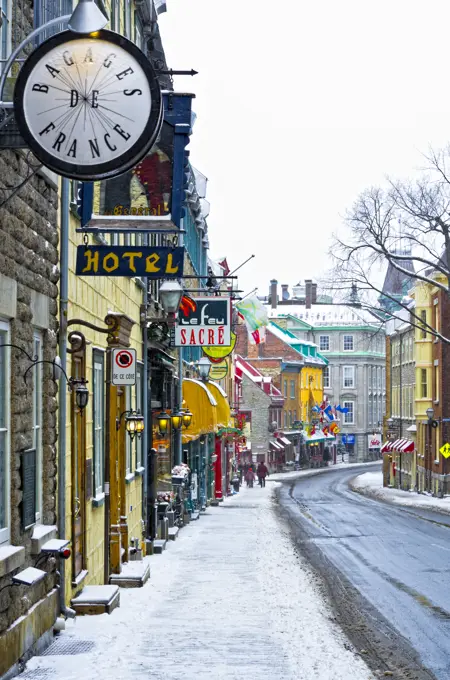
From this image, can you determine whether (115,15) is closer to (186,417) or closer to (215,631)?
(215,631)

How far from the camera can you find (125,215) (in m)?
12.0

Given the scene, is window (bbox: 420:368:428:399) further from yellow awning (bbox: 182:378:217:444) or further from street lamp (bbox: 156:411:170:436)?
street lamp (bbox: 156:411:170:436)

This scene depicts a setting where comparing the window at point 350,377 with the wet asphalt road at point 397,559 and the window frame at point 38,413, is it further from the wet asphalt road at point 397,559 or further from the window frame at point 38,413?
the window frame at point 38,413

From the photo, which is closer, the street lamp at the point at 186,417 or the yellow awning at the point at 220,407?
the street lamp at the point at 186,417

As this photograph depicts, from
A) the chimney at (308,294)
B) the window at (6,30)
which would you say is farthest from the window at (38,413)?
the chimney at (308,294)

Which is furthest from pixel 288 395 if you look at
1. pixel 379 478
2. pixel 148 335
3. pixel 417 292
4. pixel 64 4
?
pixel 64 4

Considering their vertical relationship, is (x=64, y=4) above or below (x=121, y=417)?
above

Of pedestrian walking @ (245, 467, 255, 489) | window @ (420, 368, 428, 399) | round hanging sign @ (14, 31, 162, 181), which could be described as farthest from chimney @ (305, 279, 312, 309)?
round hanging sign @ (14, 31, 162, 181)

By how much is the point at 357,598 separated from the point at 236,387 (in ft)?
185

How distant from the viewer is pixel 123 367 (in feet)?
49.9

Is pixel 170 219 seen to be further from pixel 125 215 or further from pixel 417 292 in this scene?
pixel 417 292

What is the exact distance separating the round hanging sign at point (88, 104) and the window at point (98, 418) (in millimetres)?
7669

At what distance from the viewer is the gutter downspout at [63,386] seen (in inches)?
461

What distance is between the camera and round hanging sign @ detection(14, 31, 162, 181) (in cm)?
734
